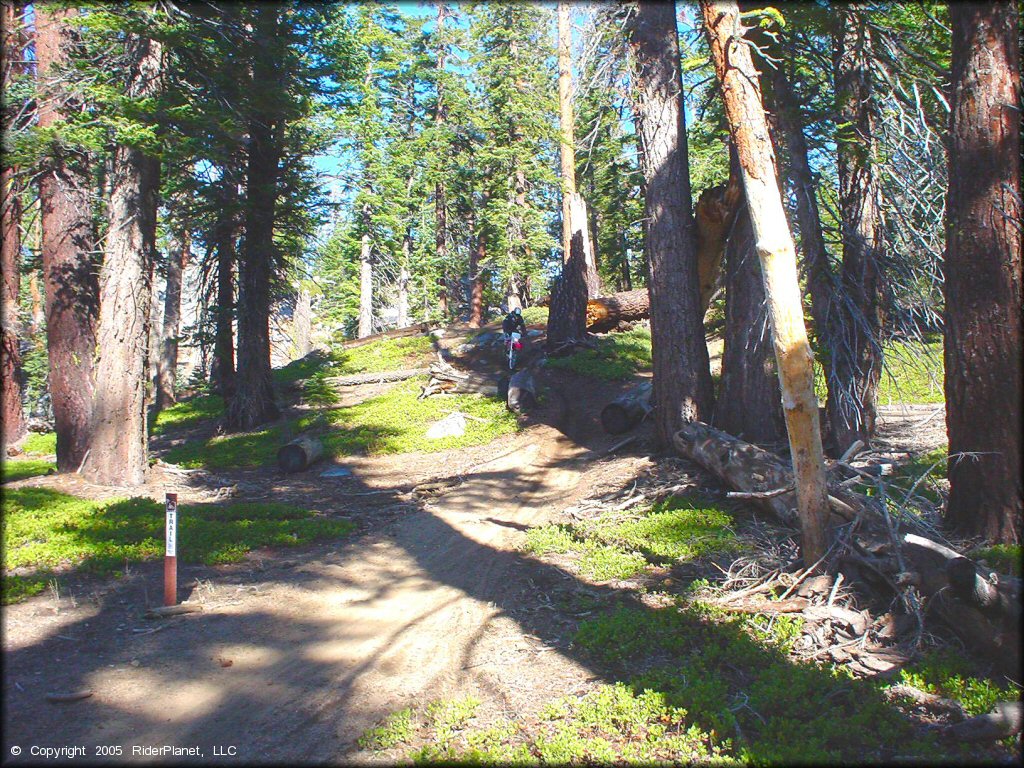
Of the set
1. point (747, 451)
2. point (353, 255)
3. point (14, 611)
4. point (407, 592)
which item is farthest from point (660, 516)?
point (353, 255)

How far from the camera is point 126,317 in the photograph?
11086 mm

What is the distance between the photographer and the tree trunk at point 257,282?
1602 cm

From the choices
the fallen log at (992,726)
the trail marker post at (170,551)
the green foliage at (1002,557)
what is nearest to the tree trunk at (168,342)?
the trail marker post at (170,551)

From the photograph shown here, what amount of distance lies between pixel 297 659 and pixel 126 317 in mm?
8168

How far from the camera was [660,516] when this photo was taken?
27.5ft

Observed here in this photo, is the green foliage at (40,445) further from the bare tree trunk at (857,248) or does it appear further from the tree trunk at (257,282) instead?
the bare tree trunk at (857,248)

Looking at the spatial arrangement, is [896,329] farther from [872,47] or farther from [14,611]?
[14,611]

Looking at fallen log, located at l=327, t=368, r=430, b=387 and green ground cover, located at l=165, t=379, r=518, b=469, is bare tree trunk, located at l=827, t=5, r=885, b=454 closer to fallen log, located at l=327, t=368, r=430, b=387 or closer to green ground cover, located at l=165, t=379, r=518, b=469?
green ground cover, located at l=165, t=379, r=518, b=469

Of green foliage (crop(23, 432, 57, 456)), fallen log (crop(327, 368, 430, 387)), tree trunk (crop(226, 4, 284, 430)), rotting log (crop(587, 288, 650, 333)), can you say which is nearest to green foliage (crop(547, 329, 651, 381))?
rotting log (crop(587, 288, 650, 333))

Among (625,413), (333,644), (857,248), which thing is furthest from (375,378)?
(333,644)

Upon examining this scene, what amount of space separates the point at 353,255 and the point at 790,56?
2501cm

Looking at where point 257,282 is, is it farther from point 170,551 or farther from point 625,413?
point 170,551

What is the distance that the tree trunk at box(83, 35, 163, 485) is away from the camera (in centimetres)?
1095

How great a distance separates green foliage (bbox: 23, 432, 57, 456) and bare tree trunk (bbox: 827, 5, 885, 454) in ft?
56.9
